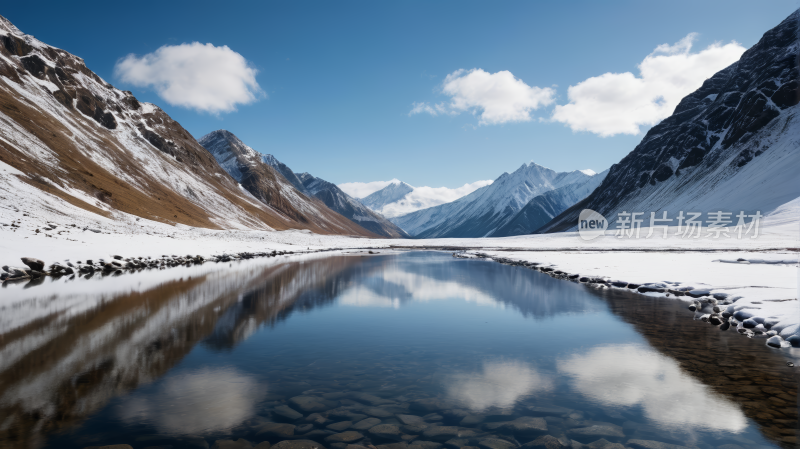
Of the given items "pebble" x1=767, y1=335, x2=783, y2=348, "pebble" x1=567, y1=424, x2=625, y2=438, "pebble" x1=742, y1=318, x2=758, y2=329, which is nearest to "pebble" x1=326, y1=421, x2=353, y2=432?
"pebble" x1=567, y1=424, x2=625, y2=438

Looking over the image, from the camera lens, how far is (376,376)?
1127cm

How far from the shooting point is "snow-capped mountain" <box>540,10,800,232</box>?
114625 millimetres

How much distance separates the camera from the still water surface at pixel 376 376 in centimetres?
804

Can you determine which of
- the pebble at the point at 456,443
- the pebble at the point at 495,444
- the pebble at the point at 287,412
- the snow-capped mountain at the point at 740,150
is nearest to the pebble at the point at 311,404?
the pebble at the point at 287,412

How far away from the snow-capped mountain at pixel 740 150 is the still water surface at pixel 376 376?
4669 inches

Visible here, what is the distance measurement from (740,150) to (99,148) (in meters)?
199

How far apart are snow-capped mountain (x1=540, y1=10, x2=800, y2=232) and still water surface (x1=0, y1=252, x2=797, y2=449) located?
118583 mm

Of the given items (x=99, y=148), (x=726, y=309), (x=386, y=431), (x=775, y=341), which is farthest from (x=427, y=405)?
(x=99, y=148)

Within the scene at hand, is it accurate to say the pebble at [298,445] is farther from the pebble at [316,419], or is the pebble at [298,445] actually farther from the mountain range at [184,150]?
the mountain range at [184,150]

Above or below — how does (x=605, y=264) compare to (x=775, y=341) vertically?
above

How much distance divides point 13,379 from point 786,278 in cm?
3539

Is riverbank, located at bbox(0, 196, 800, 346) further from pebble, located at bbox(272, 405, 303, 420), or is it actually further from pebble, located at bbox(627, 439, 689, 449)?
pebble, located at bbox(272, 405, 303, 420)

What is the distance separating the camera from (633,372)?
1162 centimetres

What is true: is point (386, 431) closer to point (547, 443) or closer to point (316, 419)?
point (316, 419)
